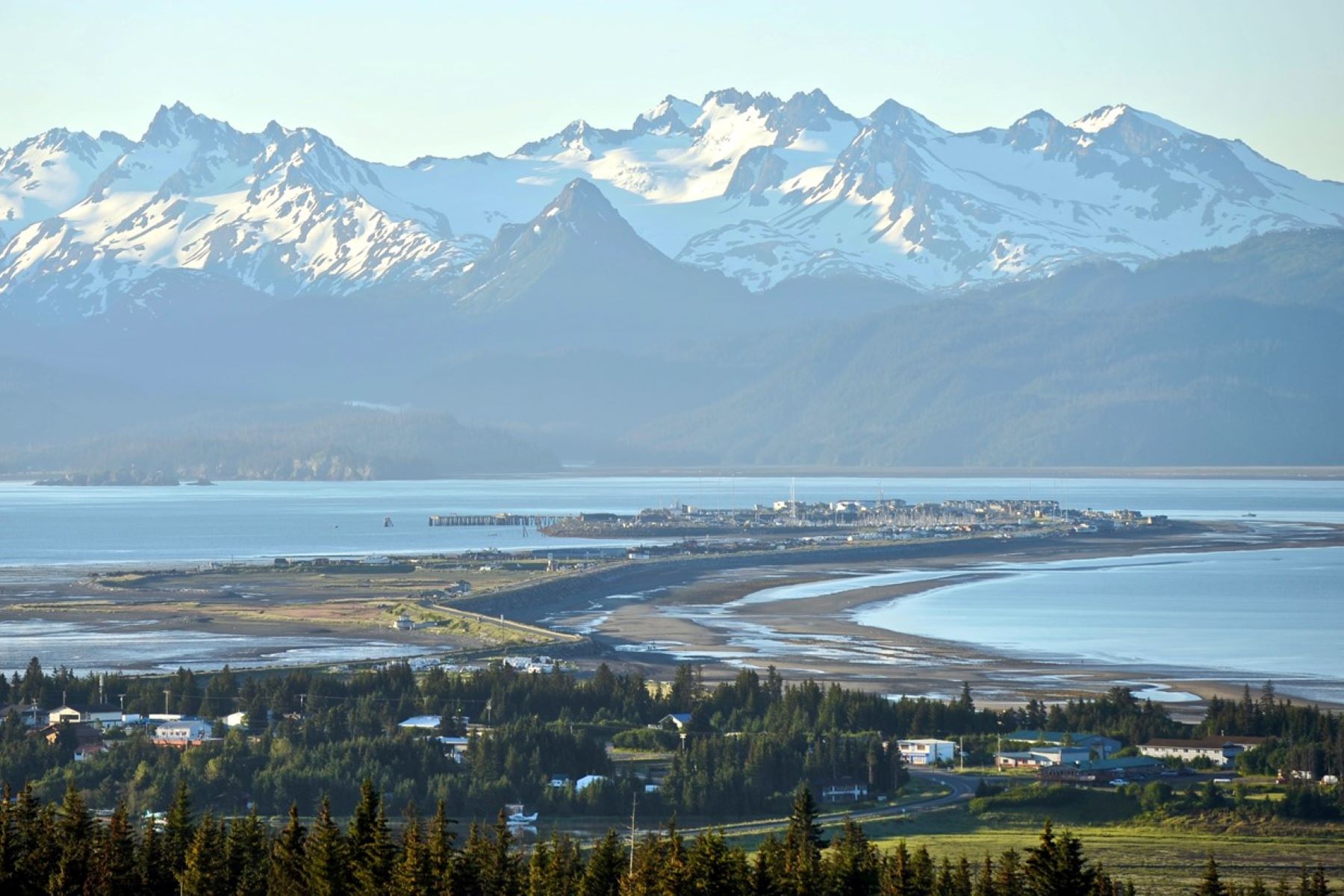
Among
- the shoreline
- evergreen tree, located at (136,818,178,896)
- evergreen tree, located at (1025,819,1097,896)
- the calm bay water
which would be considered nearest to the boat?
evergreen tree, located at (136,818,178,896)

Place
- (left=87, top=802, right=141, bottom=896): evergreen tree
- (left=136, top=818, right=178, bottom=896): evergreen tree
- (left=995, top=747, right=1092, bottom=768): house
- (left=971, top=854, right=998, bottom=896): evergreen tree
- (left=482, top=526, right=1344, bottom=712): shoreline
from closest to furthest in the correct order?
(left=87, top=802, right=141, bottom=896): evergreen tree, (left=971, top=854, right=998, bottom=896): evergreen tree, (left=136, top=818, right=178, bottom=896): evergreen tree, (left=995, top=747, right=1092, bottom=768): house, (left=482, top=526, right=1344, bottom=712): shoreline

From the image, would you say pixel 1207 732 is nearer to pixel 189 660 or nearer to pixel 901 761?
pixel 901 761

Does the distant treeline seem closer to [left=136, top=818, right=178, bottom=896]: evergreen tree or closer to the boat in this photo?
[left=136, top=818, right=178, bottom=896]: evergreen tree

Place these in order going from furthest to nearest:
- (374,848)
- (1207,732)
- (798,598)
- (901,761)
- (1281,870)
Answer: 1. (798,598)
2. (1207,732)
3. (901,761)
4. (1281,870)
5. (374,848)

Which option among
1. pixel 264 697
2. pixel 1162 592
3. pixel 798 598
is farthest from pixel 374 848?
pixel 1162 592

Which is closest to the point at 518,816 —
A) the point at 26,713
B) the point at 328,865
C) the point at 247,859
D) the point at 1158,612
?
the point at 247,859

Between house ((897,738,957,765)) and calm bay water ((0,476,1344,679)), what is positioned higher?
calm bay water ((0,476,1344,679))
